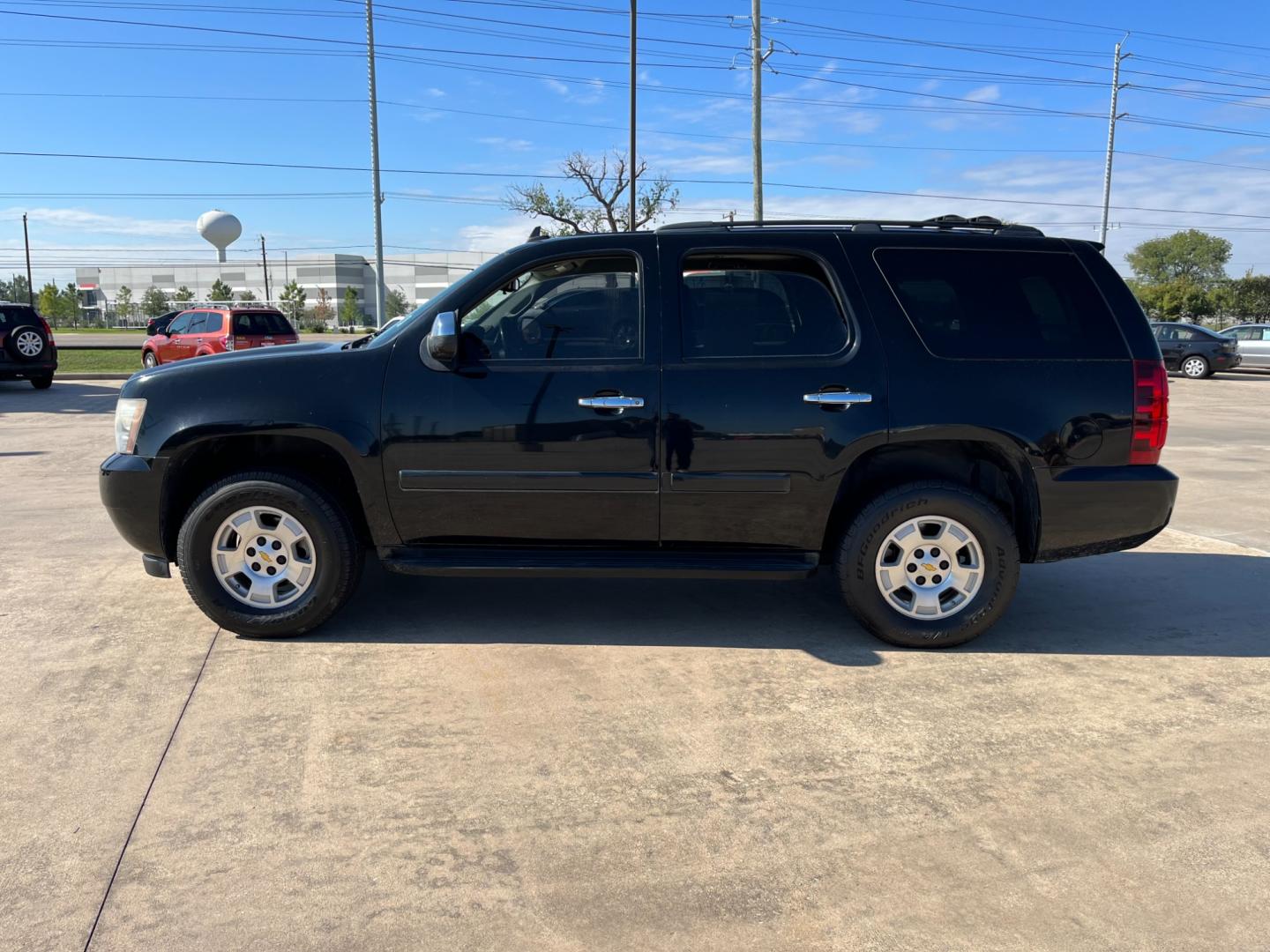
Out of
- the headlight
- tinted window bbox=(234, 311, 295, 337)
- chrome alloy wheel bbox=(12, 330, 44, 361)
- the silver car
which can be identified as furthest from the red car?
the silver car

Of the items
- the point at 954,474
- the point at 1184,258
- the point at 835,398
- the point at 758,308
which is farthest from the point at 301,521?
the point at 1184,258

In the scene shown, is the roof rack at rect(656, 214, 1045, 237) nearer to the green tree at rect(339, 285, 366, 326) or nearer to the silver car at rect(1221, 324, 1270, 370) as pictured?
the silver car at rect(1221, 324, 1270, 370)

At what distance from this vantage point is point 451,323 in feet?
14.1

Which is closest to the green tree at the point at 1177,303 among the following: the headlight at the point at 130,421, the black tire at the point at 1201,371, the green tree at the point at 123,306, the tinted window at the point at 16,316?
the black tire at the point at 1201,371

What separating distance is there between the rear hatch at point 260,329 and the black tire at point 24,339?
3.55 m

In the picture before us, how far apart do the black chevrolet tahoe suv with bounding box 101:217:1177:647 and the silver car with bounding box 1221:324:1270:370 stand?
27.9 m

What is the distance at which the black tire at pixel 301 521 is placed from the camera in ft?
14.7

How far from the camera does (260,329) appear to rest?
70.2 ft

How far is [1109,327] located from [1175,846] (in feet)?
8.04

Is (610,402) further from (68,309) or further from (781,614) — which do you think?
(68,309)

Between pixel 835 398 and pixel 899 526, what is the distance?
0.65 m

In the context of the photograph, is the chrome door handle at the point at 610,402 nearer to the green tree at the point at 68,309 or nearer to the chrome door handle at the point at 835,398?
the chrome door handle at the point at 835,398

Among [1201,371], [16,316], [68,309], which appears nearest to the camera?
[16,316]

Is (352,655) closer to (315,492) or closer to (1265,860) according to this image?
(315,492)
